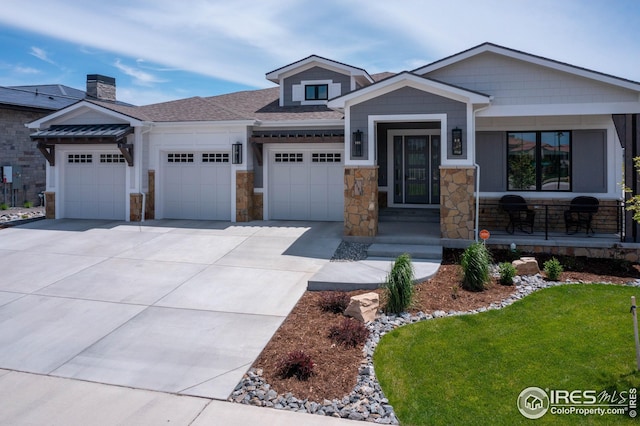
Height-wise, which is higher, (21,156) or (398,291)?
(21,156)

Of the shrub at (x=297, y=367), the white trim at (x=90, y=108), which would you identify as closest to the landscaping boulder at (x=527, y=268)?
the shrub at (x=297, y=367)

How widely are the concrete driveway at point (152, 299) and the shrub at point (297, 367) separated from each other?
52cm

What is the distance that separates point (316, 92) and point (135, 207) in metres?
7.56

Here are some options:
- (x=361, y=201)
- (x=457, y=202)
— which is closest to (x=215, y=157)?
(x=361, y=201)

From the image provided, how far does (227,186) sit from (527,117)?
923 centimetres

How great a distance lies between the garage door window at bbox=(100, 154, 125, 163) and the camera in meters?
15.8

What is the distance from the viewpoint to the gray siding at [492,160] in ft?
43.8

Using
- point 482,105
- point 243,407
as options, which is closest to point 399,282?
point 243,407

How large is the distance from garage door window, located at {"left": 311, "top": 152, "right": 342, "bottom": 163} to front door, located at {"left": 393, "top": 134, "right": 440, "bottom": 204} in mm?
1907

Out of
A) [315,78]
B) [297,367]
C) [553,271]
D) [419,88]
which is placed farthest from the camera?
[315,78]

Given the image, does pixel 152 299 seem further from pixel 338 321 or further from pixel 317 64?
pixel 317 64

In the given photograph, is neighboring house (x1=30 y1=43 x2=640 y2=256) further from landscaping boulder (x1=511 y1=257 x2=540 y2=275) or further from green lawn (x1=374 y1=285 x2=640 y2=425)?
green lawn (x1=374 y1=285 x2=640 y2=425)

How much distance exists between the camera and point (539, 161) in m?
13.2

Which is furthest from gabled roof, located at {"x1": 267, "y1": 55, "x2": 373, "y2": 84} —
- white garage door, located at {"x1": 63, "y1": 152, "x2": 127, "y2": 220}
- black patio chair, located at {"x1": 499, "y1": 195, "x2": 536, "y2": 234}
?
black patio chair, located at {"x1": 499, "y1": 195, "x2": 536, "y2": 234}
